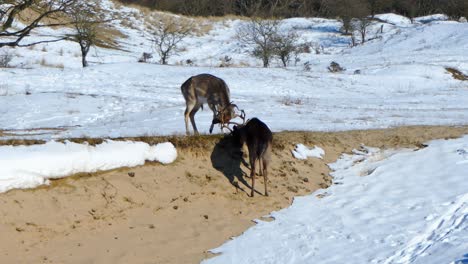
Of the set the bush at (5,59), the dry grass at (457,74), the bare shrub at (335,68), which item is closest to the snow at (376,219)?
the dry grass at (457,74)

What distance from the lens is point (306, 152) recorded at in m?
13.8

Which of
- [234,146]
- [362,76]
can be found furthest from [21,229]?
[362,76]

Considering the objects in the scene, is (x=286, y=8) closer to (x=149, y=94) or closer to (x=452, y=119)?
(x=149, y=94)

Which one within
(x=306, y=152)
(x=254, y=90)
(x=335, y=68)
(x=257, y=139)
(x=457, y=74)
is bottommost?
(x=306, y=152)

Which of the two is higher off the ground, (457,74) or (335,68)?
(335,68)

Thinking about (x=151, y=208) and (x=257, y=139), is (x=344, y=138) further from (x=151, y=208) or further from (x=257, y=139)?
(x=151, y=208)

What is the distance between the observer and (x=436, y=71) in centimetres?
3659

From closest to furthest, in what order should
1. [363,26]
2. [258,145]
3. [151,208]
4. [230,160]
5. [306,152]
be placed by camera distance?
1. [151,208]
2. [258,145]
3. [230,160]
4. [306,152]
5. [363,26]

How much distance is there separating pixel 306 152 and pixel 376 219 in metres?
3.59

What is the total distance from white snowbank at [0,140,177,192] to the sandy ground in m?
0.16

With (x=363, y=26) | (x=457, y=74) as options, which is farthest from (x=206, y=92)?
(x=363, y=26)

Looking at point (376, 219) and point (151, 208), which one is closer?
point (376, 219)

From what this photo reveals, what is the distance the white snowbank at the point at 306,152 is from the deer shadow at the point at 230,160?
142cm

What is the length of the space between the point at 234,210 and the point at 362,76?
85.5 feet
